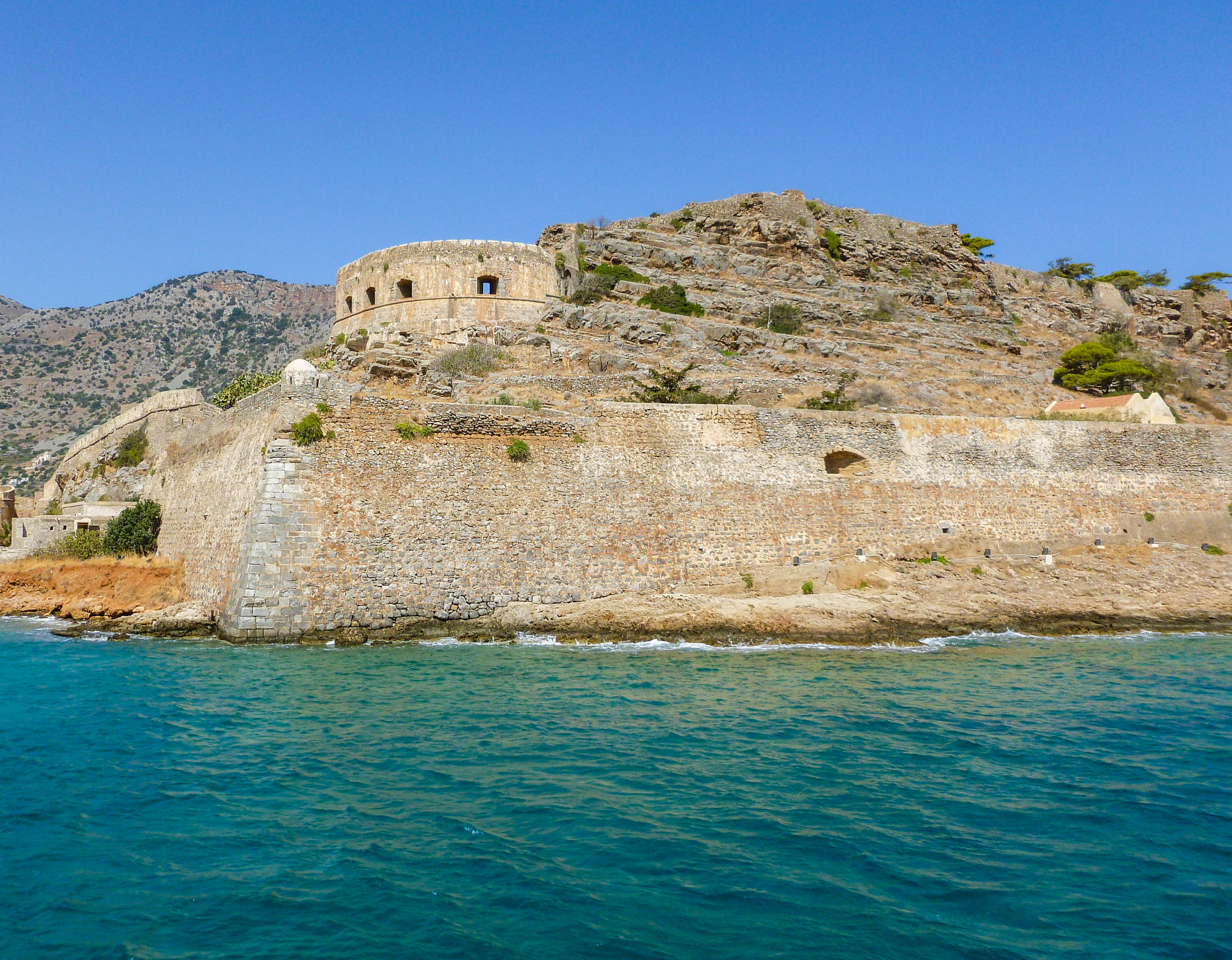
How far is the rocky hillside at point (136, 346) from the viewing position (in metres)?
65.7

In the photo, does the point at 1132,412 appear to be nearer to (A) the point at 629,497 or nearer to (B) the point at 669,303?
(B) the point at 669,303

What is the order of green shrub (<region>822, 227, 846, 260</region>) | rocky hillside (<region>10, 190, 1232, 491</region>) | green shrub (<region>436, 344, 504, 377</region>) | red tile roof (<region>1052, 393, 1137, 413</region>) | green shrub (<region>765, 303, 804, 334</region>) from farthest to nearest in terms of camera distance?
green shrub (<region>822, 227, 846, 260</region>) → green shrub (<region>765, 303, 804, 334</region>) → rocky hillside (<region>10, 190, 1232, 491</region>) → red tile roof (<region>1052, 393, 1137, 413</region>) → green shrub (<region>436, 344, 504, 377</region>)

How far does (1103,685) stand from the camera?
477 inches

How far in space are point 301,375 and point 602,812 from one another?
34.2 ft

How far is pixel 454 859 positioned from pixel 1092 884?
4778 millimetres

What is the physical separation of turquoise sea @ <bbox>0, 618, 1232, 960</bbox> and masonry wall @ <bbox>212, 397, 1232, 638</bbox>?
78.8 inches

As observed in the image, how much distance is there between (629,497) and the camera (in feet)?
53.0

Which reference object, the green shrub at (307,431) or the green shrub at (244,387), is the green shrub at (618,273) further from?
the green shrub at (307,431)

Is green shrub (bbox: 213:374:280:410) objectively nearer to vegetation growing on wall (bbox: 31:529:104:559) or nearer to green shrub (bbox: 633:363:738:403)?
vegetation growing on wall (bbox: 31:529:104:559)

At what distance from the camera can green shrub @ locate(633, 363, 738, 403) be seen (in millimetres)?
18875

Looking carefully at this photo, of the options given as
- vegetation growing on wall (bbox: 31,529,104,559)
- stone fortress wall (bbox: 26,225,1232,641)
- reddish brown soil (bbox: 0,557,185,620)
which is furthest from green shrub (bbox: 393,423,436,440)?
vegetation growing on wall (bbox: 31,529,104,559)

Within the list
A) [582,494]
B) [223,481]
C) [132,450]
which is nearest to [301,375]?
[223,481]

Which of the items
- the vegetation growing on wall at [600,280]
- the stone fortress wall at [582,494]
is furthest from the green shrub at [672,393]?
the vegetation growing on wall at [600,280]

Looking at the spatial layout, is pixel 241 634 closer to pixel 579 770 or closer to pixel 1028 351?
pixel 579 770
